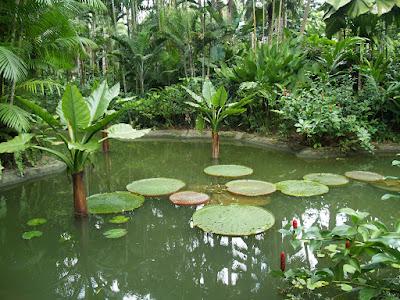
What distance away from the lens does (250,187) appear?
17.1 ft

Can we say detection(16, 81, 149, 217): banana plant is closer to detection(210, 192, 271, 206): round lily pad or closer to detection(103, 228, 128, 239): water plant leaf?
detection(103, 228, 128, 239): water plant leaf

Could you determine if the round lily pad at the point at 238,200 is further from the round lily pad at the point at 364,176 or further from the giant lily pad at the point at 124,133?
the round lily pad at the point at 364,176

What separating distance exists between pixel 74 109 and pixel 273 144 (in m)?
5.10

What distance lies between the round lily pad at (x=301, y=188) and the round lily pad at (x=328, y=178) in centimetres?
23

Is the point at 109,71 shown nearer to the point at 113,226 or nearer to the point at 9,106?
the point at 9,106

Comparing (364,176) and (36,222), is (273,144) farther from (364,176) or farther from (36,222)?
(36,222)

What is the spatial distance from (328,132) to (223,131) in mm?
3135

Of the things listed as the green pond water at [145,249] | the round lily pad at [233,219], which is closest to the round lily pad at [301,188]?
the green pond water at [145,249]

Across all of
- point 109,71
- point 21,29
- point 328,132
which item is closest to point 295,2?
point 109,71

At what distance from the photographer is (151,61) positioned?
39.1 ft

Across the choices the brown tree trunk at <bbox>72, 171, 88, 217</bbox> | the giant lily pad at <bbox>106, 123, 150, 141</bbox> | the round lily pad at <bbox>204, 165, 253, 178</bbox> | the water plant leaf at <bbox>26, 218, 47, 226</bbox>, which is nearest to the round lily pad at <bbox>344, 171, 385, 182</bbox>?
the round lily pad at <bbox>204, 165, 253, 178</bbox>

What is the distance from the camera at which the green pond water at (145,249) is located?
3.04 m

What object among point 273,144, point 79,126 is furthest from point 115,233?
point 273,144

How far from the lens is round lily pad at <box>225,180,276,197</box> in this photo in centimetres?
502
